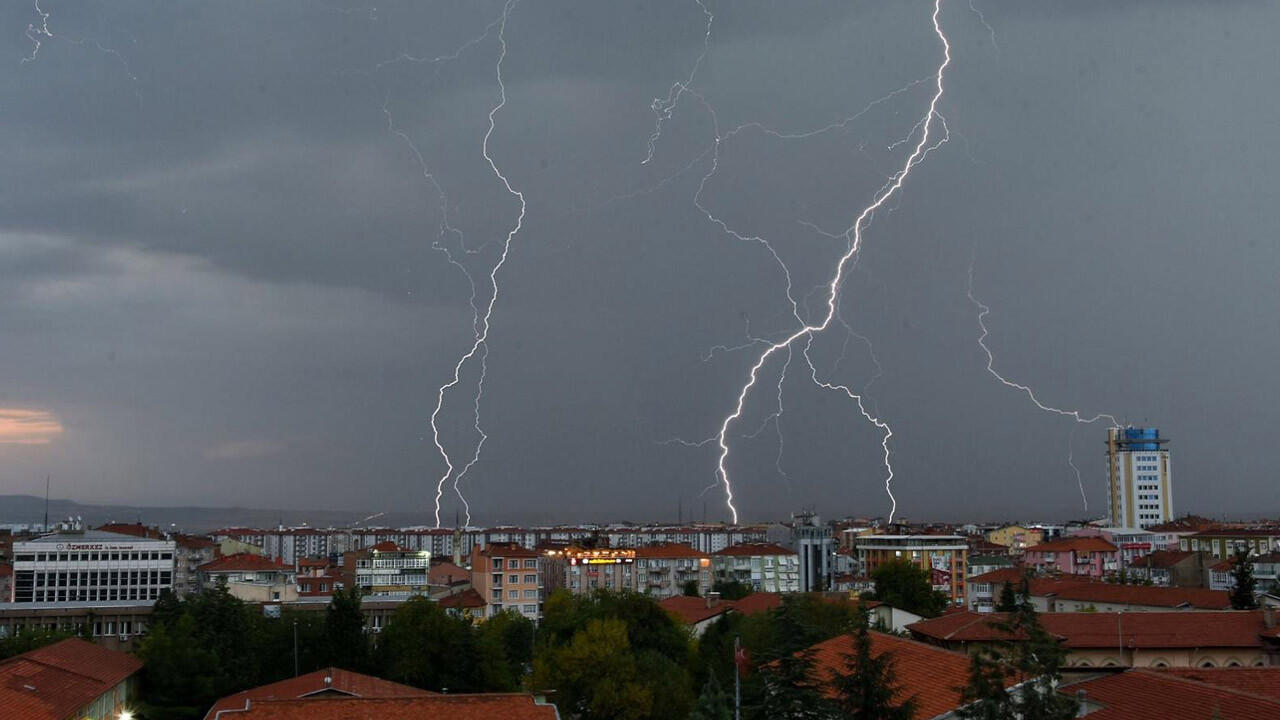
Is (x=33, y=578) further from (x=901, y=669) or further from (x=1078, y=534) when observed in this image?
(x=1078, y=534)

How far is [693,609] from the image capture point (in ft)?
150

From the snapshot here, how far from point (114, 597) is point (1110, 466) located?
301 feet

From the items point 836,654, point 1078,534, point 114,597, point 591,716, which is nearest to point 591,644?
point 591,716

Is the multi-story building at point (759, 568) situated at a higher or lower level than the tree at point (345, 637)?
lower

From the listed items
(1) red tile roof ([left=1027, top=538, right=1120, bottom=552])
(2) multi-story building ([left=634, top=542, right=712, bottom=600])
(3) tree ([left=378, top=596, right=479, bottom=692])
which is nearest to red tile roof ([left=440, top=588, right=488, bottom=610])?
(2) multi-story building ([left=634, top=542, right=712, bottom=600])

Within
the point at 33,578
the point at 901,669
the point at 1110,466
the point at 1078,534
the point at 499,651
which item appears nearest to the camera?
the point at 901,669

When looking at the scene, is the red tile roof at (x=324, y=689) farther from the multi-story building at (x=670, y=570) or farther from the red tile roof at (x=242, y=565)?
the multi-story building at (x=670, y=570)

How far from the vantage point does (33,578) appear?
48.5 m

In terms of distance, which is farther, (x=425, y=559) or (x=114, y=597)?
(x=425, y=559)

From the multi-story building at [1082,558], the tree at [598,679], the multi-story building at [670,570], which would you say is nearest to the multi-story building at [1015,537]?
the multi-story building at [1082,558]

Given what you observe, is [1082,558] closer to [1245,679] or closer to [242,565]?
[242,565]

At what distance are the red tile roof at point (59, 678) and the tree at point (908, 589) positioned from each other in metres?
28.0

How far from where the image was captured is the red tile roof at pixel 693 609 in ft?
137

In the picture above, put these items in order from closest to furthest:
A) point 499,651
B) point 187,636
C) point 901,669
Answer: point 901,669, point 187,636, point 499,651
